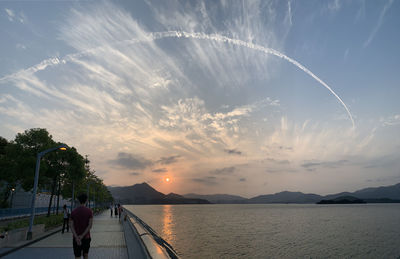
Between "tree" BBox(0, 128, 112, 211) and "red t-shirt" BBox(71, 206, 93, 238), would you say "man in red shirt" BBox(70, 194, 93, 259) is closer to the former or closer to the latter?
"red t-shirt" BBox(71, 206, 93, 238)

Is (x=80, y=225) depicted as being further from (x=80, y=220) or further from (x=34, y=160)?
(x=34, y=160)

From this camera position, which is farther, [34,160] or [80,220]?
[34,160]

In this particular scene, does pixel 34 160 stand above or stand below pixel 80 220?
above

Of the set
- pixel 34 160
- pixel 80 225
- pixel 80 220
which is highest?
pixel 34 160

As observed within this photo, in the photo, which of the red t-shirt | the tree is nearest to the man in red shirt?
the red t-shirt

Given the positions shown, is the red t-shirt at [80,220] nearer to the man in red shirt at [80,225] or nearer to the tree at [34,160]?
the man in red shirt at [80,225]

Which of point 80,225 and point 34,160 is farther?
point 34,160

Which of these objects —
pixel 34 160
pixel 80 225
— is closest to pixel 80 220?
pixel 80 225

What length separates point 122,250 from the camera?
13047 mm

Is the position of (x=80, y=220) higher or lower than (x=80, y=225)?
higher

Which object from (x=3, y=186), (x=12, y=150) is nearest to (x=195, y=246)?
(x=12, y=150)

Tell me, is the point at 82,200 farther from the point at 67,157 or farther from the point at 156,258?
the point at 67,157

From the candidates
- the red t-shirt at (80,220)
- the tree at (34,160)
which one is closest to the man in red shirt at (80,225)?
the red t-shirt at (80,220)

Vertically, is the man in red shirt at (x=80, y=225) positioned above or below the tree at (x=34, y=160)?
below
